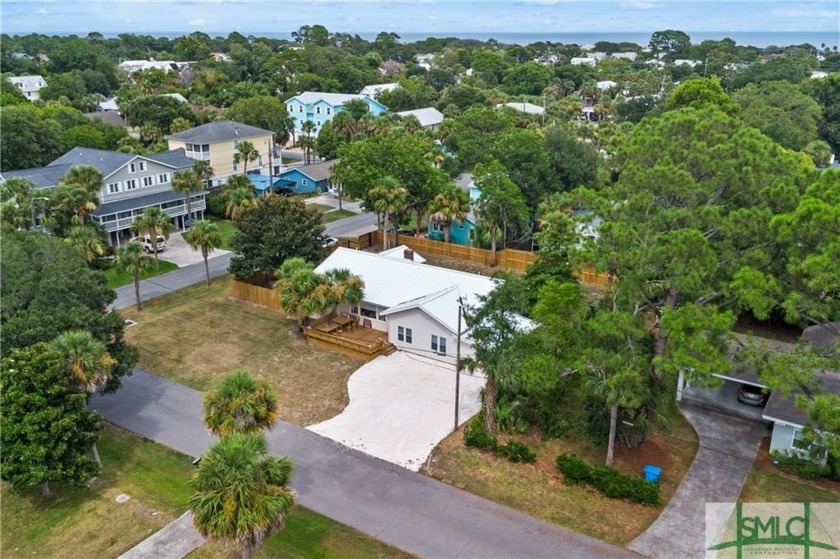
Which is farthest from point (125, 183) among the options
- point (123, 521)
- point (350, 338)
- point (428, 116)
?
point (428, 116)

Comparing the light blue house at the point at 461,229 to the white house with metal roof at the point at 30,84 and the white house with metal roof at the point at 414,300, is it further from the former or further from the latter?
the white house with metal roof at the point at 30,84

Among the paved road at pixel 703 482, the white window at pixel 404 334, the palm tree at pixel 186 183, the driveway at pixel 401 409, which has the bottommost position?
the driveway at pixel 401 409

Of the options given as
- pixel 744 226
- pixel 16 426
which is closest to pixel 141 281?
pixel 16 426

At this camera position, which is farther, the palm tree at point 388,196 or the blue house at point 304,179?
the blue house at point 304,179

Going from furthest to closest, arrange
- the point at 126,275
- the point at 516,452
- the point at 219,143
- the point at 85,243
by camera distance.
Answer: the point at 219,143 → the point at 126,275 → the point at 85,243 → the point at 516,452

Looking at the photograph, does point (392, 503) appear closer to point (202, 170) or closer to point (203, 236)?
point (203, 236)

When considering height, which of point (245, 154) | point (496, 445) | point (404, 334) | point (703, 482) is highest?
point (245, 154)

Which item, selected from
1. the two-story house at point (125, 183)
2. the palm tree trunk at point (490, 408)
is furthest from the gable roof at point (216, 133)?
the palm tree trunk at point (490, 408)

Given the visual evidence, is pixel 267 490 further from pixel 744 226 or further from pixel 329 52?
pixel 329 52
